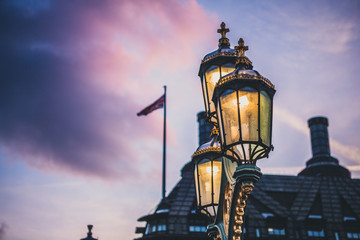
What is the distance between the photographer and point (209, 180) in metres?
7.35

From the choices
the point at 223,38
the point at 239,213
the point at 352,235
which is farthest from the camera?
the point at 352,235

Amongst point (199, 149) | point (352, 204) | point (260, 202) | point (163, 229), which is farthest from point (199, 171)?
point (352, 204)

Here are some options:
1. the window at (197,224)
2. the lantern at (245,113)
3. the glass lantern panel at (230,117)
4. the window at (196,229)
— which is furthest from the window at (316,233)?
the glass lantern panel at (230,117)

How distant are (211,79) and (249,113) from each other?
236 centimetres

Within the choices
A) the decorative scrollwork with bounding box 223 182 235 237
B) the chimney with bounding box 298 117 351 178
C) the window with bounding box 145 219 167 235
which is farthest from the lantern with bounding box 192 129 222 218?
the chimney with bounding box 298 117 351 178

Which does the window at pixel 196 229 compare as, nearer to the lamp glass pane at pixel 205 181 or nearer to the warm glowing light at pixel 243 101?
the lamp glass pane at pixel 205 181

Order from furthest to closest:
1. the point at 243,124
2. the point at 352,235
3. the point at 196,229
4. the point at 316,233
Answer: the point at 352,235
the point at 316,233
the point at 196,229
the point at 243,124

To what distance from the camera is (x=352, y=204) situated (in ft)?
207

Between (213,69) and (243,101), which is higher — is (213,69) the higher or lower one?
the higher one

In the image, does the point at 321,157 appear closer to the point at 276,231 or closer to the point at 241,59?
the point at 276,231

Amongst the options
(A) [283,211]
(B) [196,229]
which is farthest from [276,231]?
(B) [196,229]

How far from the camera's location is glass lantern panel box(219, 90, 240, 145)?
5109mm

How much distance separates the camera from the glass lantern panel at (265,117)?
16.7 feet

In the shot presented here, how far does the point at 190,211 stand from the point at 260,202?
10983 millimetres
